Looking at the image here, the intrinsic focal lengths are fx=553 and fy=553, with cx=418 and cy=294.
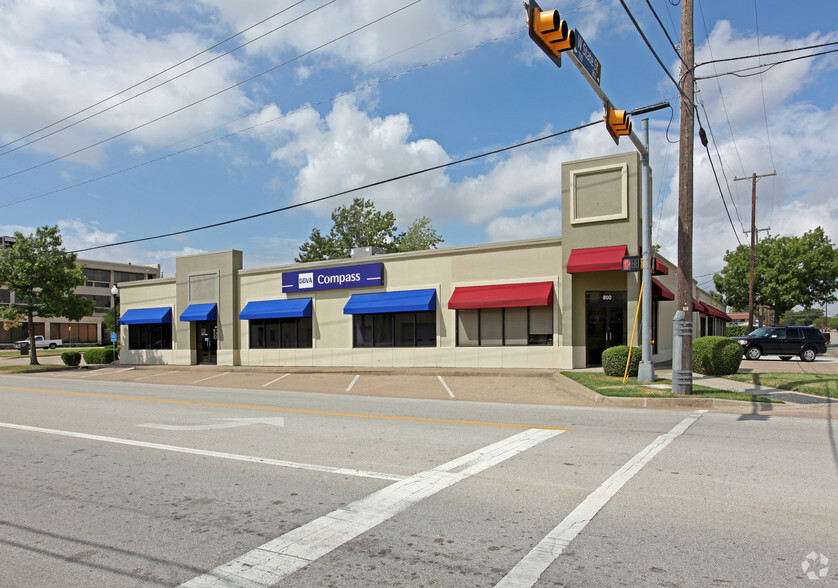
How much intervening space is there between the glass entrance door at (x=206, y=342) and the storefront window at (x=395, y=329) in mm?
9521

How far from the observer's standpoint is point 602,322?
20.1m

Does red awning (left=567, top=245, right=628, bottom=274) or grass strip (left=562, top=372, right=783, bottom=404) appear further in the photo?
red awning (left=567, top=245, right=628, bottom=274)

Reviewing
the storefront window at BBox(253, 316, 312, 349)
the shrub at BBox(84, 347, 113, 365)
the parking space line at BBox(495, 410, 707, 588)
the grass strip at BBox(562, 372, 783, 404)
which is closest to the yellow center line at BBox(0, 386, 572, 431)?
the parking space line at BBox(495, 410, 707, 588)

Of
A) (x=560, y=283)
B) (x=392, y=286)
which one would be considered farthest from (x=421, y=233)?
(x=560, y=283)

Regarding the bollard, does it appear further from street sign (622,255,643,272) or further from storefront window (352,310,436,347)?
storefront window (352,310,436,347)

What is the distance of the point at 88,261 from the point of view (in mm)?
84312

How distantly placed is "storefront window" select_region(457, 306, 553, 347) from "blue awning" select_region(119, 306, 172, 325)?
18.0 meters

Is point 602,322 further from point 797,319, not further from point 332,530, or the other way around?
point 797,319

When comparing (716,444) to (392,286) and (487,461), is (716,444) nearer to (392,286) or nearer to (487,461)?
(487,461)

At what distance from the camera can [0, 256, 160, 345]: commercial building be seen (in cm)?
7306

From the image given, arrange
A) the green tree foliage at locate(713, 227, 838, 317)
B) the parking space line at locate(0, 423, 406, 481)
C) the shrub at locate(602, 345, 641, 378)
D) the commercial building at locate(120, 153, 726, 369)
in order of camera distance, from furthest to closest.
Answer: the green tree foliage at locate(713, 227, 838, 317), the commercial building at locate(120, 153, 726, 369), the shrub at locate(602, 345, 641, 378), the parking space line at locate(0, 423, 406, 481)

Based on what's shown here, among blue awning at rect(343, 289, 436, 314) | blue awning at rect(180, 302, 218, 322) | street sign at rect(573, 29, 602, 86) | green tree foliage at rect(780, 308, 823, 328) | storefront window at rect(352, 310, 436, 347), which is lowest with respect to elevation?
green tree foliage at rect(780, 308, 823, 328)

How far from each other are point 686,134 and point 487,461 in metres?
10.6

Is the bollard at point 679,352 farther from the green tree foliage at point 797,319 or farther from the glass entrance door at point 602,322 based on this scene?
the green tree foliage at point 797,319
